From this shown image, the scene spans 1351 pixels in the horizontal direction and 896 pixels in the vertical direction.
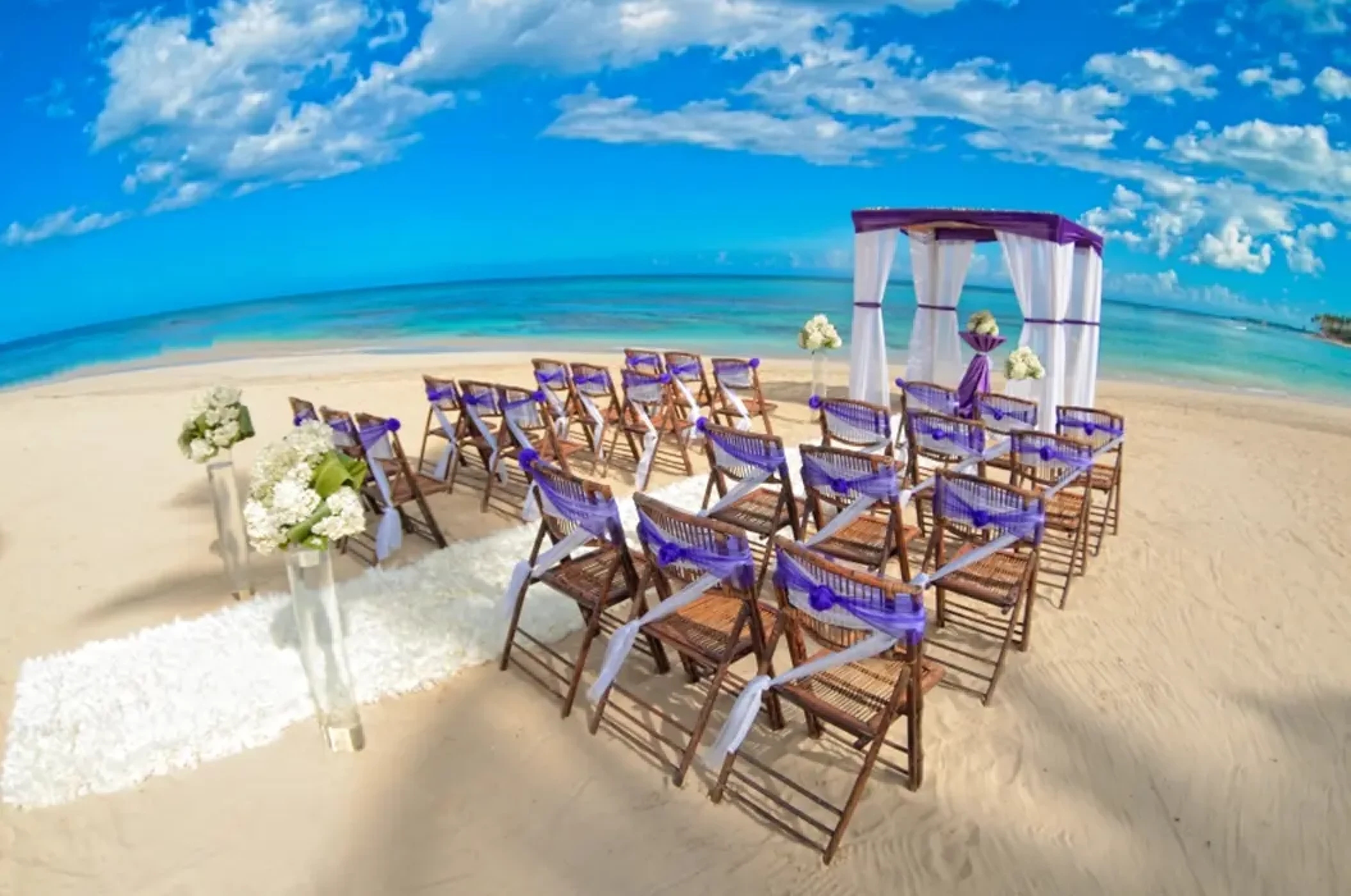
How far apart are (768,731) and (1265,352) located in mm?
29575

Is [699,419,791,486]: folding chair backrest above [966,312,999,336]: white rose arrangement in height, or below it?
below

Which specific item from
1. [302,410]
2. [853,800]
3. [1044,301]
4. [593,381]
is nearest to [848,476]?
[853,800]

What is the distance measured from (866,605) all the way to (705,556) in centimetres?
59

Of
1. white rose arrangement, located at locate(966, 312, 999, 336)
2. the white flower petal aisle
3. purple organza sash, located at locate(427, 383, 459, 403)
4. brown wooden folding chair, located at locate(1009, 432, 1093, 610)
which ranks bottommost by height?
the white flower petal aisle

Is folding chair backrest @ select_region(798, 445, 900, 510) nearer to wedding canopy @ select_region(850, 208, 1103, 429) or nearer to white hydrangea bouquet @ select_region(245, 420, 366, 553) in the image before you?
white hydrangea bouquet @ select_region(245, 420, 366, 553)

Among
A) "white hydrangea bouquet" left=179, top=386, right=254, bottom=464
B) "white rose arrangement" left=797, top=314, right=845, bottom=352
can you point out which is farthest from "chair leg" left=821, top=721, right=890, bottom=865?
"white rose arrangement" left=797, top=314, right=845, bottom=352

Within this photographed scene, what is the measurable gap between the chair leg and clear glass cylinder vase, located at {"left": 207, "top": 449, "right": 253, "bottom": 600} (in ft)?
11.3

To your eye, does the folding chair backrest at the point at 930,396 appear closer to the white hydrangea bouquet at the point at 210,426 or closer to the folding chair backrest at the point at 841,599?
the folding chair backrest at the point at 841,599

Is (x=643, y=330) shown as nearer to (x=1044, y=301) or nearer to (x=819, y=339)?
(x=819, y=339)

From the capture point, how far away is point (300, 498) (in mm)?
2641

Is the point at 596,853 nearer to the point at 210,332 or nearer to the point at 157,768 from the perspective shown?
the point at 157,768

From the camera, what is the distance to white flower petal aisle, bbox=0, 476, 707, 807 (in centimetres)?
289

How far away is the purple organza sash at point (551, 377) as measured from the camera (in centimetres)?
649

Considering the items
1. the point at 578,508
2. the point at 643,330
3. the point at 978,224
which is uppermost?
the point at 978,224
